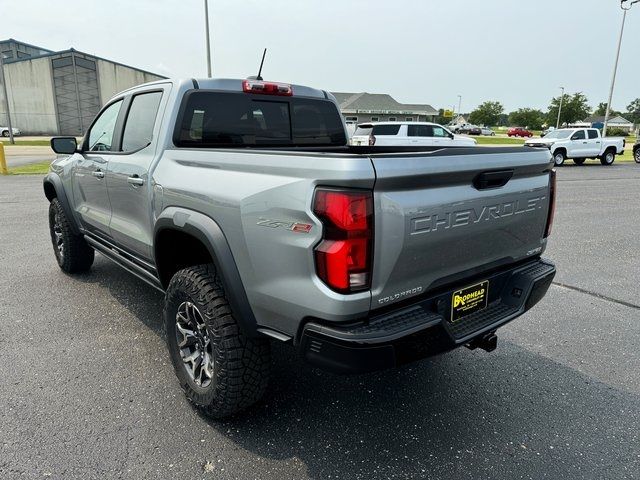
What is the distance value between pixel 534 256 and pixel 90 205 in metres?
3.64

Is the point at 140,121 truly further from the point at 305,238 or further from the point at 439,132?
the point at 439,132

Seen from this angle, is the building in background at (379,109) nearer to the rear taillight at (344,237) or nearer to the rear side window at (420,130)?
the rear side window at (420,130)

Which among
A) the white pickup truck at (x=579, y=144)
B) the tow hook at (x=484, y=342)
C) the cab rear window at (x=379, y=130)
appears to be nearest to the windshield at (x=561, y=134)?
the white pickup truck at (x=579, y=144)

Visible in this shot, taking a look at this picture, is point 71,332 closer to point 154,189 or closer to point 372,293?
point 154,189

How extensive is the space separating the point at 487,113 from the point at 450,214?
10619 centimetres

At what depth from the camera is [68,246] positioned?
489 cm

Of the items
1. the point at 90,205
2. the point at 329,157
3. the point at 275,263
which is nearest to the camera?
the point at 329,157

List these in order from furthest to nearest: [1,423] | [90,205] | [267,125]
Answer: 1. [90,205]
2. [267,125]
3. [1,423]

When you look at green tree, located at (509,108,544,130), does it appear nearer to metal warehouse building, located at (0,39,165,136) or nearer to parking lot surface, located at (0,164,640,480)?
metal warehouse building, located at (0,39,165,136)

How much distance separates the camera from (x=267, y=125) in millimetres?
3553

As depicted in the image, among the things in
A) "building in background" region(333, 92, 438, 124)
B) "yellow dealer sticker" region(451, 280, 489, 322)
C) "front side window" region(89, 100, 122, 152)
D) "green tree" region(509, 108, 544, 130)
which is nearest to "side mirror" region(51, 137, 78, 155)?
"front side window" region(89, 100, 122, 152)

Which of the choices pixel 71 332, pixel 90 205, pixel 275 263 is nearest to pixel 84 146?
pixel 90 205

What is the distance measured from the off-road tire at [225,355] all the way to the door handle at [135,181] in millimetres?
883

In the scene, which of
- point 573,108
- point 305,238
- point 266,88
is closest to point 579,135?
point 266,88
